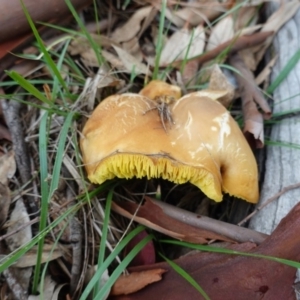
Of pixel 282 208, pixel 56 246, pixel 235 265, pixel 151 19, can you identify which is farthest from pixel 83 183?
pixel 151 19

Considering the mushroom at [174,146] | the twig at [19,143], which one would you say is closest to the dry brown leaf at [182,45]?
the mushroom at [174,146]

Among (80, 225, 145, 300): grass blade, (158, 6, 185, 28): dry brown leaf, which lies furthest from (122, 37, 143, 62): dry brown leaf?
(80, 225, 145, 300): grass blade

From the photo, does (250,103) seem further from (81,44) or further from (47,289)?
(47,289)

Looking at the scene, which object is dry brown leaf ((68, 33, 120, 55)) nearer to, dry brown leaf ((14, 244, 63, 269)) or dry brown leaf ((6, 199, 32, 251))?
dry brown leaf ((6, 199, 32, 251))

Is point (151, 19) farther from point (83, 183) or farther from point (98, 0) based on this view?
point (83, 183)

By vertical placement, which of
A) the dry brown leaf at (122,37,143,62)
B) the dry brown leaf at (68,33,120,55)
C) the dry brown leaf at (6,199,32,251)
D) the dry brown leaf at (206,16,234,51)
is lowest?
the dry brown leaf at (6,199,32,251)

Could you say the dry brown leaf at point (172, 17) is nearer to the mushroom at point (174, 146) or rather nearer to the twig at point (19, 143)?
the mushroom at point (174, 146)
